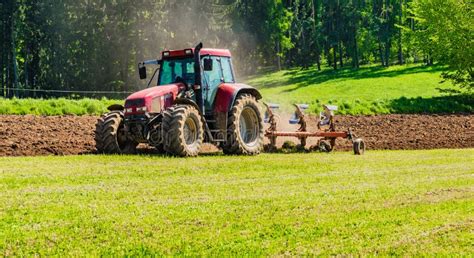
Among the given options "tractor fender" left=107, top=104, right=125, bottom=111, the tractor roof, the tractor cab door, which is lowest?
Answer: "tractor fender" left=107, top=104, right=125, bottom=111

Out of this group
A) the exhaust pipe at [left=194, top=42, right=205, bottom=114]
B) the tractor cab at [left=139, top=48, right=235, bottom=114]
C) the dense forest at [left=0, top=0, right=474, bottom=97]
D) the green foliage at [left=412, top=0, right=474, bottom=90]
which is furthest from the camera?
the dense forest at [left=0, top=0, right=474, bottom=97]

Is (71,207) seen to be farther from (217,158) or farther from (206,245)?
(217,158)

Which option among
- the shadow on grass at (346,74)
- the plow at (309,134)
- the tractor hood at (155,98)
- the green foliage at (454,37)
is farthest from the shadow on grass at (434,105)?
the shadow on grass at (346,74)

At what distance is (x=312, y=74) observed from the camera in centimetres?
7450

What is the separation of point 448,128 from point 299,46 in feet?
227

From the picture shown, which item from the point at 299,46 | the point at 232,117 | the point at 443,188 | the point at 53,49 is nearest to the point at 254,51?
the point at 299,46

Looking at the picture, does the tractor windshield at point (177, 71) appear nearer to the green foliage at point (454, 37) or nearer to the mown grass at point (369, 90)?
the mown grass at point (369, 90)

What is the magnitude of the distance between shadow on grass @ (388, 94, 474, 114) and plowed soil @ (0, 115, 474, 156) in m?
3.67

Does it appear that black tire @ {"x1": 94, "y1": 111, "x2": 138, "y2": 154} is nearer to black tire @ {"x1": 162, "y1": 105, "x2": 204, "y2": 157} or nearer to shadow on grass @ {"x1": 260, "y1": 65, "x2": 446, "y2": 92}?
black tire @ {"x1": 162, "y1": 105, "x2": 204, "y2": 157}

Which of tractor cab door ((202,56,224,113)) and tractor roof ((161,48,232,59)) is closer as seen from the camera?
tractor roof ((161,48,232,59))

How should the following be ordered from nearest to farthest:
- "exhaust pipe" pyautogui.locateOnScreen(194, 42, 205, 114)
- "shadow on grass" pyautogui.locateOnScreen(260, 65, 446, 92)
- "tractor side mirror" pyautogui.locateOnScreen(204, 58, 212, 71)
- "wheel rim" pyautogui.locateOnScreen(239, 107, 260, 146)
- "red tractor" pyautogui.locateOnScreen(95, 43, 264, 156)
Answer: "red tractor" pyautogui.locateOnScreen(95, 43, 264, 156), "tractor side mirror" pyautogui.locateOnScreen(204, 58, 212, 71), "exhaust pipe" pyautogui.locateOnScreen(194, 42, 205, 114), "wheel rim" pyautogui.locateOnScreen(239, 107, 260, 146), "shadow on grass" pyautogui.locateOnScreen(260, 65, 446, 92)

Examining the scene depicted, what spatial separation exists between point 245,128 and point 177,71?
2749 millimetres

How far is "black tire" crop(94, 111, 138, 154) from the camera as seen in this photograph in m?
16.1

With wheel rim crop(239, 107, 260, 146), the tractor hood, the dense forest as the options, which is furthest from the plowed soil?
the dense forest
